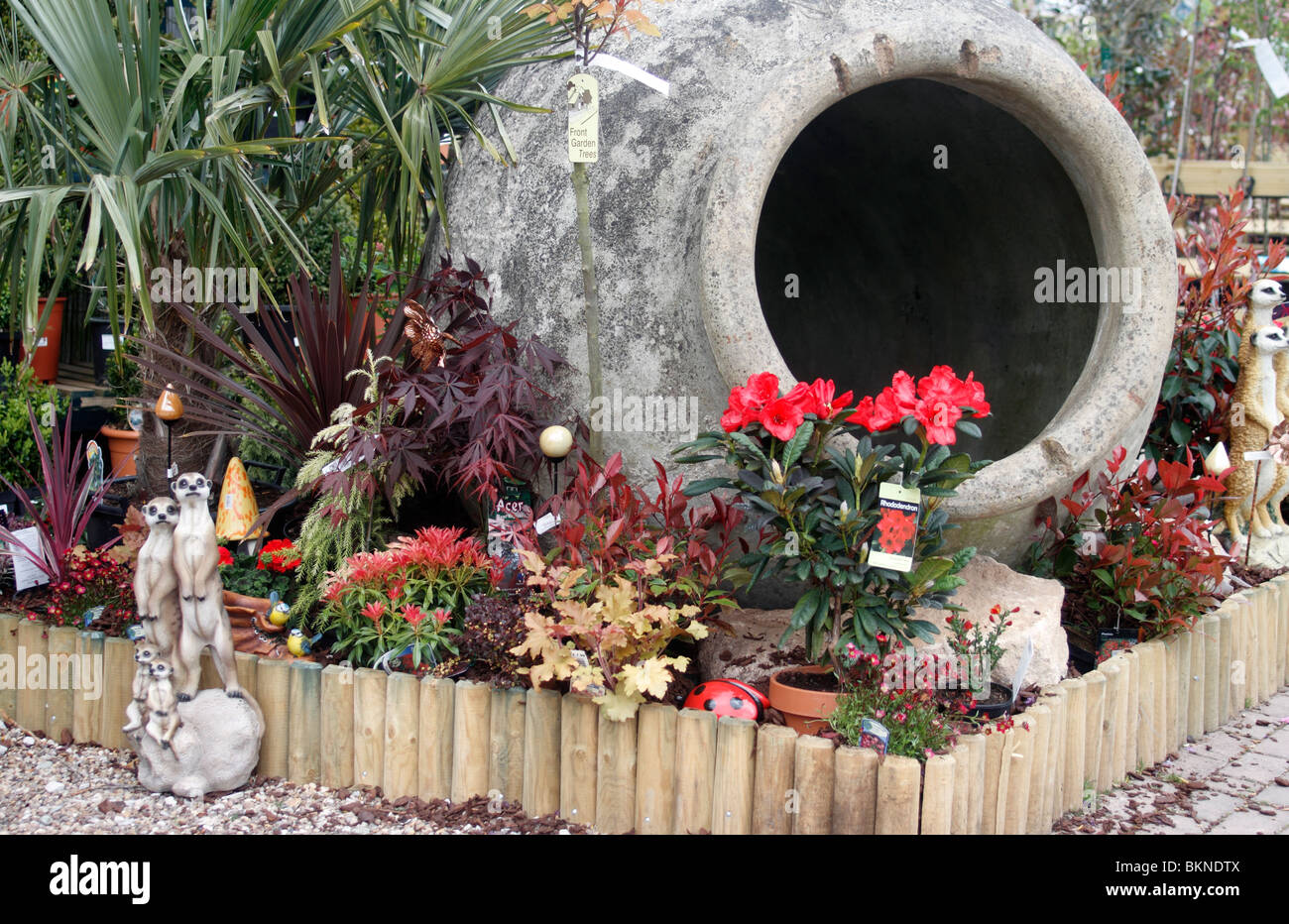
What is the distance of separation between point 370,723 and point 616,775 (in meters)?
0.67

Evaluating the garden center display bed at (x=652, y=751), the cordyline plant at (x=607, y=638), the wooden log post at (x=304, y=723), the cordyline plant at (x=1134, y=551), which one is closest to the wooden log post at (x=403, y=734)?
the garden center display bed at (x=652, y=751)

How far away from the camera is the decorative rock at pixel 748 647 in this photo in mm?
3055

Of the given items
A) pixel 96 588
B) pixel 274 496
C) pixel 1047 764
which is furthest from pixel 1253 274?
pixel 96 588

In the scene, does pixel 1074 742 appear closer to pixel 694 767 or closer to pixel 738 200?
pixel 694 767

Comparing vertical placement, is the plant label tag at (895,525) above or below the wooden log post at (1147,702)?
above

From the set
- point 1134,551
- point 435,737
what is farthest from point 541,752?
point 1134,551

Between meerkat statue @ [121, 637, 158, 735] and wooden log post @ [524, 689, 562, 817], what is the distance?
945 mm

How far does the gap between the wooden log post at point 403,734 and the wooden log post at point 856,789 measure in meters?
1.07

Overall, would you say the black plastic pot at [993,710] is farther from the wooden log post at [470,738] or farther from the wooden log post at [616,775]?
the wooden log post at [470,738]

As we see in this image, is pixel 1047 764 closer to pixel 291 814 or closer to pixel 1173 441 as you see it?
pixel 291 814

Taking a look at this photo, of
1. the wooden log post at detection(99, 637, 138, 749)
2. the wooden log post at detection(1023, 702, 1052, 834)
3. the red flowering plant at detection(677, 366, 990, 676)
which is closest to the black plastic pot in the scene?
the wooden log post at detection(1023, 702, 1052, 834)

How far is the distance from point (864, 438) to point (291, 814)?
5.52 feet

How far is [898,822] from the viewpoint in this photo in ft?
8.10

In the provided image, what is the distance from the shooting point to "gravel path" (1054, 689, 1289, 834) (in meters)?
2.91
